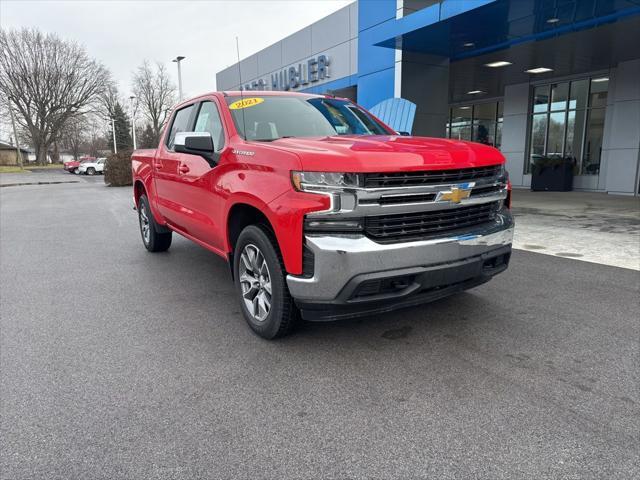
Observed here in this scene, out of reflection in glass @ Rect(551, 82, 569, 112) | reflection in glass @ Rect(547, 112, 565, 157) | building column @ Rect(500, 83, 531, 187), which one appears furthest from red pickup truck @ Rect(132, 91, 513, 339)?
building column @ Rect(500, 83, 531, 187)

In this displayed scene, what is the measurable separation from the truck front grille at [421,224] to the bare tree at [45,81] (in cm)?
6052

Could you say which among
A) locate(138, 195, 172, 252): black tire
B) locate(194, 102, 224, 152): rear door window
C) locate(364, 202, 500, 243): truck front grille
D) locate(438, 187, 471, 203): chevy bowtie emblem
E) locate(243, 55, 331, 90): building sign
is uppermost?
locate(243, 55, 331, 90): building sign

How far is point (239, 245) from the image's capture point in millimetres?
3727

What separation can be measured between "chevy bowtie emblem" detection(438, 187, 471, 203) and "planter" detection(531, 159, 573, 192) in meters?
14.9

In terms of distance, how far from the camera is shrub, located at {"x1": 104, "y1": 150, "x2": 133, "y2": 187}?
24109 mm

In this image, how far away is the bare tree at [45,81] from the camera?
50781 millimetres

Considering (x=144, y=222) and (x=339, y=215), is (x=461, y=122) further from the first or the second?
(x=339, y=215)

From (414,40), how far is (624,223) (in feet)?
19.7

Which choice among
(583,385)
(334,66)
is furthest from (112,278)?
(334,66)

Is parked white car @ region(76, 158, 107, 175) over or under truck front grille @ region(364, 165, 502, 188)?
under

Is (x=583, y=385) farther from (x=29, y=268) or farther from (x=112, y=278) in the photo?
(x=29, y=268)

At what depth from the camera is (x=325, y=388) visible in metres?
2.92

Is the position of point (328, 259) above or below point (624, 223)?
above

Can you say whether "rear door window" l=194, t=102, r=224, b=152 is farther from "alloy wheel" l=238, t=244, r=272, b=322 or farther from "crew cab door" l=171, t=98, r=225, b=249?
"alloy wheel" l=238, t=244, r=272, b=322
